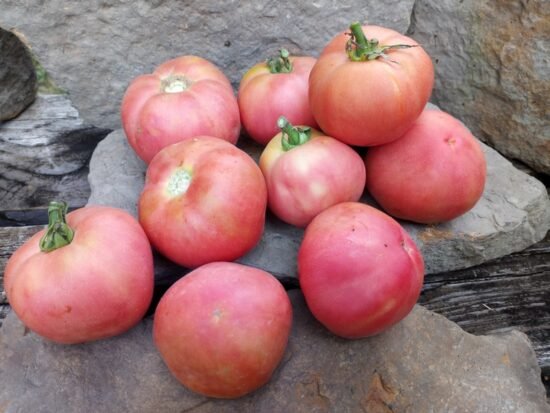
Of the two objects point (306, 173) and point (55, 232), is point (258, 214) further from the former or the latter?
point (55, 232)

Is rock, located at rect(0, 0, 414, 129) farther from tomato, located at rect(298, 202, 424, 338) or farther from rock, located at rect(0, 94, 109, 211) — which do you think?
tomato, located at rect(298, 202, 424, 338)

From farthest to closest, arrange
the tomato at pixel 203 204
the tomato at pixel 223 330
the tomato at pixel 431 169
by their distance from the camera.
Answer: the tomato at pixel 431 169
the tomato at pixel 203 204
the tomato at pixel 223 330

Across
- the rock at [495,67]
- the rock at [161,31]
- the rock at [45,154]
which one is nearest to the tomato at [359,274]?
the rock at [161,31]

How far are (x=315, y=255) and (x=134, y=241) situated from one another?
0.31 meters

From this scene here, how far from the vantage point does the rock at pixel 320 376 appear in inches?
38.0

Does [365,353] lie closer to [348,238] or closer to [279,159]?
[348,238]

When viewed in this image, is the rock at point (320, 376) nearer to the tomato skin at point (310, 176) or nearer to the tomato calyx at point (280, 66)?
the tomato skin at point (310, 176)

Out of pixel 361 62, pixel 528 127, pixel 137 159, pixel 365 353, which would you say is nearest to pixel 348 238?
pixel 365 353

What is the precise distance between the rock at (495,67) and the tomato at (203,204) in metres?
0.89

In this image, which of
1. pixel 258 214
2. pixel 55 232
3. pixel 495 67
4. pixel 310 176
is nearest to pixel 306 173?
pixel 310 176

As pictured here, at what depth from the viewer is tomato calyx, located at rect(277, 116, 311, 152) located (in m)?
1.08

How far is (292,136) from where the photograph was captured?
43.2 inches

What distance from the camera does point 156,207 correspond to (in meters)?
1.04

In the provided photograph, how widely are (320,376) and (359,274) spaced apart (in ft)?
0.68
